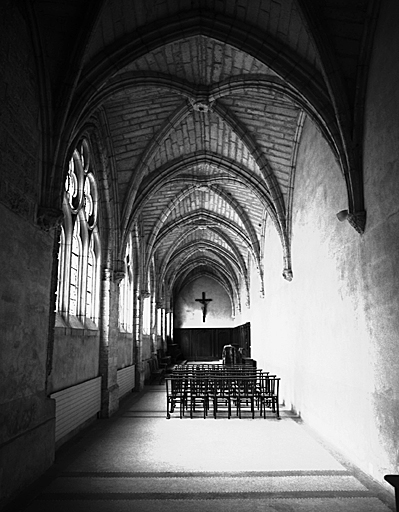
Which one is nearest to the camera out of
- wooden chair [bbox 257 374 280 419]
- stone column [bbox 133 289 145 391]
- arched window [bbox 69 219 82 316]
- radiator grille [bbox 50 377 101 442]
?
radiator grille [bbox 50 377 101 442]

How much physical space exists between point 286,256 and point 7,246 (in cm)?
769

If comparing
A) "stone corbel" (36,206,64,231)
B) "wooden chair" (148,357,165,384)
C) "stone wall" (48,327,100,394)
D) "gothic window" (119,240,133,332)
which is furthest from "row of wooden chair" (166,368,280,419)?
"wooden chair" (148,357,165,384)

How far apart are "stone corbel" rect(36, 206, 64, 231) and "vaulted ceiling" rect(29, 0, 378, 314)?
0.41m

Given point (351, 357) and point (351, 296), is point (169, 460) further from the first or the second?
point (351, 296)

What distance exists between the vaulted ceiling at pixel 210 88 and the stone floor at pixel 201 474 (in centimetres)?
334

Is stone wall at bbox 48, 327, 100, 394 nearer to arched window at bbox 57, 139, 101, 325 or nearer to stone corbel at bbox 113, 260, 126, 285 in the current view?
arched window at bbox 57, 139, 101, 325

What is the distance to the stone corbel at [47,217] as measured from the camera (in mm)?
6066

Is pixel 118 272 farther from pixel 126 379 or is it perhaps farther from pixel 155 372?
pixel 155 372

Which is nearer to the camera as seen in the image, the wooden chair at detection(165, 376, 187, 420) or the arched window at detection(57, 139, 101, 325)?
the arched window at detection(57, 139, 101, 325)

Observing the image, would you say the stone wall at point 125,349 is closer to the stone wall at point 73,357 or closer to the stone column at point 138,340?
the stone column at point 138,340

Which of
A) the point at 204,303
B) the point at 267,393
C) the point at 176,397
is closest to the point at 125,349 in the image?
the point at 176,397

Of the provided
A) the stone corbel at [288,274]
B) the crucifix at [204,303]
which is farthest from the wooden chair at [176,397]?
the crucifix at [204,303]

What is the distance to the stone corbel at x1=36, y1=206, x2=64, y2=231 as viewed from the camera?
6.07 meters

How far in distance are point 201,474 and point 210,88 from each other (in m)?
7.35
